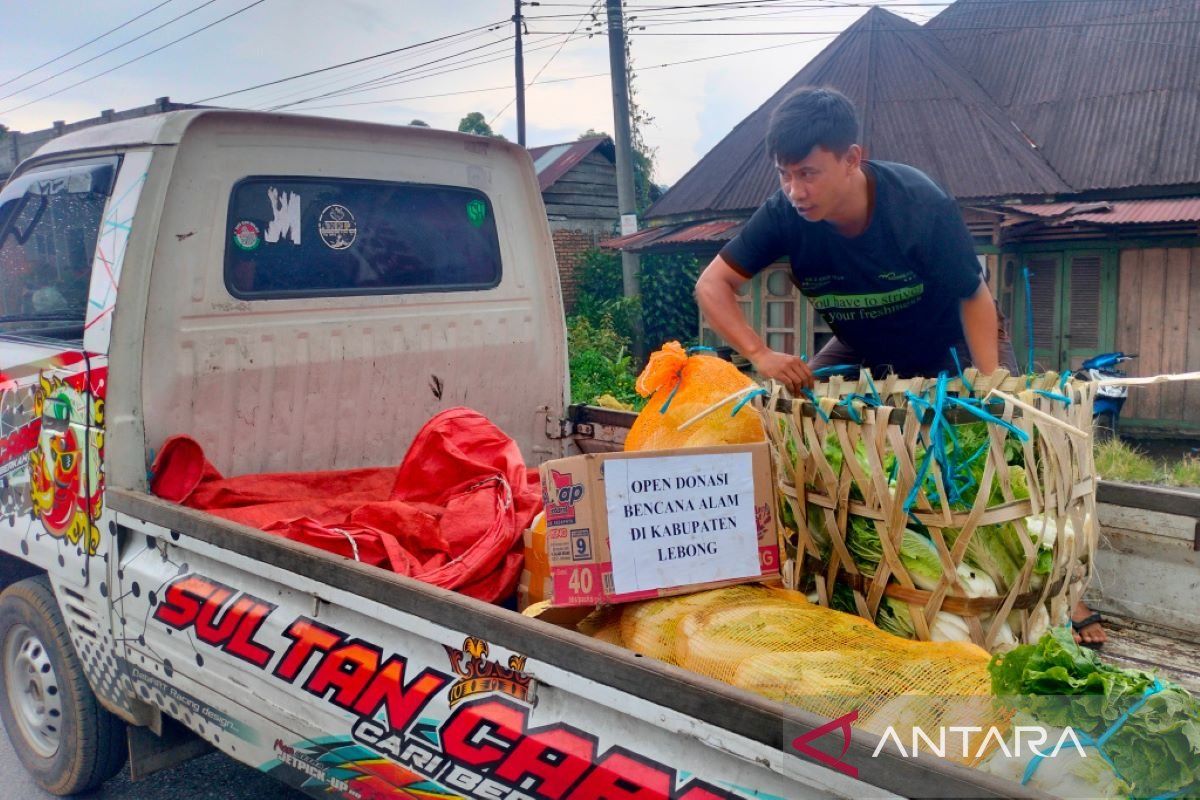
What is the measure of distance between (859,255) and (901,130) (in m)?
9.82

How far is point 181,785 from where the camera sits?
3666mm

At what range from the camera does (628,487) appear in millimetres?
2148

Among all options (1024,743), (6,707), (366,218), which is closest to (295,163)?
(366,218)

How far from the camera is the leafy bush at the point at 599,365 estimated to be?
11.4 m

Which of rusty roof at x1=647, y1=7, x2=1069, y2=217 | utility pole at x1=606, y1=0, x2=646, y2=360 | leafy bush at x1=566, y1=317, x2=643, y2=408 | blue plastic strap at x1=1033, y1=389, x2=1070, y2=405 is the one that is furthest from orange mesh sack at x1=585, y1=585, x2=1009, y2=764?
utility pole at x1=606, y1=0, x2=646, y2=360

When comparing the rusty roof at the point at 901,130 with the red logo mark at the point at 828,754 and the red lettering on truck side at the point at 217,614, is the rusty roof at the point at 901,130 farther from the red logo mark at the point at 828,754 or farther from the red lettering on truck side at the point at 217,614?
the red logo mark at the point at 828,754

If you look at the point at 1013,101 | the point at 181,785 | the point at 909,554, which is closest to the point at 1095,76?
the point at 1013,101

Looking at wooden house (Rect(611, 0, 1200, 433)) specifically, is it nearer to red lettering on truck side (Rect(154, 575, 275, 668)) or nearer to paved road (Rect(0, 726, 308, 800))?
paved road (Rect(0, 726, 308, 800))

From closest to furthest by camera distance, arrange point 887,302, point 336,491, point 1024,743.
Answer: point 1024,743
point 887,302
point 336,491

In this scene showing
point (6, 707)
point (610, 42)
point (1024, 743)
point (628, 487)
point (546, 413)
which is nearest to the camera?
point (1024, 743)

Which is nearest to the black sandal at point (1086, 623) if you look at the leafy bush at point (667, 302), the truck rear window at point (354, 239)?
the truck rear window at point (354, 239)

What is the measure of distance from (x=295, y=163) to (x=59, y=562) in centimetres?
150

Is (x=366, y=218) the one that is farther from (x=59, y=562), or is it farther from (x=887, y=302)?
(x=887, y=302)

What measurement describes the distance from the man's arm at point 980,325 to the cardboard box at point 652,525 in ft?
2.84
